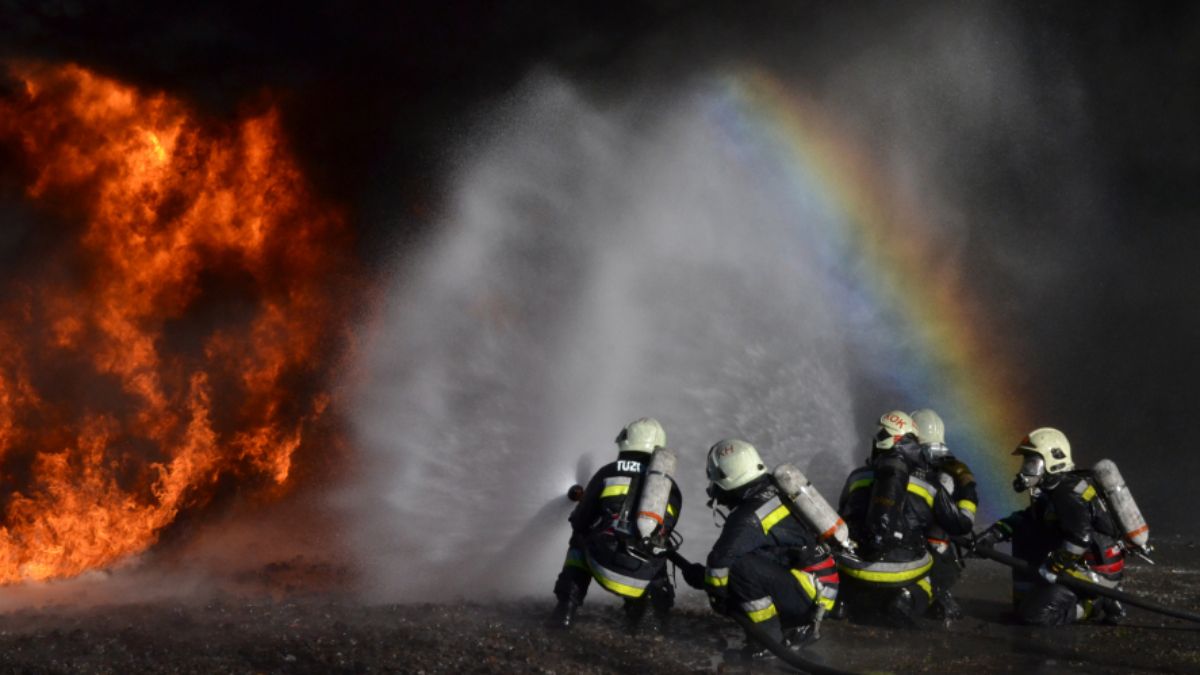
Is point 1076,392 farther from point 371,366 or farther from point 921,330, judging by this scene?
point 371,366

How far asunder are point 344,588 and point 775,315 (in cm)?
1330

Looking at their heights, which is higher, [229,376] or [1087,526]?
[229,376]

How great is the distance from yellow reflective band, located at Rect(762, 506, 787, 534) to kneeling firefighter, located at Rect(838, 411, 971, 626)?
1351mm

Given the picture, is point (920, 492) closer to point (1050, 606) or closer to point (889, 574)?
point (889, 574)

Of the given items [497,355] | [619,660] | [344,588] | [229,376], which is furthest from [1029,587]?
[229,376]

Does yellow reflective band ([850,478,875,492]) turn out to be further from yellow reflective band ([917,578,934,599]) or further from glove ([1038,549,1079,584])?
glove ([1038,549,1079,584])

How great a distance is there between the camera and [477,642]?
25.7ft

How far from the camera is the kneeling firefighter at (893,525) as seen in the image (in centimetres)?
896

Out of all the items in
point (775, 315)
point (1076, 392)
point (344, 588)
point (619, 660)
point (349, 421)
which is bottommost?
point (619, 660)

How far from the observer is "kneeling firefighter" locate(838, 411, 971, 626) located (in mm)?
8961

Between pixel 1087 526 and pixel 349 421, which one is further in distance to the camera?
pixel 349 421

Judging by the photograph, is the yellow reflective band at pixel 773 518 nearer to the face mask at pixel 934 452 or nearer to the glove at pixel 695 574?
the glove at pixel 695 574

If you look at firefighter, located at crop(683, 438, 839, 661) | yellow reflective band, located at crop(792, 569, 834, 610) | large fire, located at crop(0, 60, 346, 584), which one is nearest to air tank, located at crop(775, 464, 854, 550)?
firefighter, located at crop(683, 438, 839, 661)

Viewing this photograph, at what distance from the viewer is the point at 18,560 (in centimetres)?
1134
